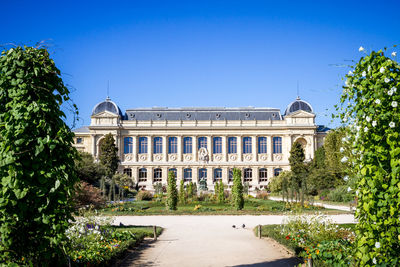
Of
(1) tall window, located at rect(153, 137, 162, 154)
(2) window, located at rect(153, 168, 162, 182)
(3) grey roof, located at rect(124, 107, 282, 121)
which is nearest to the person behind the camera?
(2) window, located at rect(153, 168, 162, 182)

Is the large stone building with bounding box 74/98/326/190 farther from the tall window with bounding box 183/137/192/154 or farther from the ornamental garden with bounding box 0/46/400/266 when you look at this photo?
the ornamental garden with bounding box 0/46/400/266

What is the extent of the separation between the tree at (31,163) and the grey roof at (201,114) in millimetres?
52810

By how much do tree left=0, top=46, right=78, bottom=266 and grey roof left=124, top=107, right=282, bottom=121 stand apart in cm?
A: 5281

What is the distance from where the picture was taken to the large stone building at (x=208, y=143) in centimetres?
5564

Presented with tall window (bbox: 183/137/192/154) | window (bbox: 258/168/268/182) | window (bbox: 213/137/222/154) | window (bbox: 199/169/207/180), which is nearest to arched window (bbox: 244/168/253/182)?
window (bbox: 258/168/268/182)

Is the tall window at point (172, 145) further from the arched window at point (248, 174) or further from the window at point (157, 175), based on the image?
the arched window at point (248, 174)

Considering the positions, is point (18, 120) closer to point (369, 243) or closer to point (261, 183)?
point (369, 243)

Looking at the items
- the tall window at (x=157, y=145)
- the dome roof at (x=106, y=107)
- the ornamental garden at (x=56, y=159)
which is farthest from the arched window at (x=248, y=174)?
the ornamental garden at (x=56, y=159)

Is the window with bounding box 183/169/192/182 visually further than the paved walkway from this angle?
Yes

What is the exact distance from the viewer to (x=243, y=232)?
43.7ft

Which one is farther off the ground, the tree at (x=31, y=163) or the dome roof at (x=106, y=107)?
the dome roof at (x=106, y=107)

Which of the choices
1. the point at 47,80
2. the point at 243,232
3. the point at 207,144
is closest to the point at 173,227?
the point at 243,232

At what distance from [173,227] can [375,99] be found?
1198 cm

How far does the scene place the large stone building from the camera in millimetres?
55638
